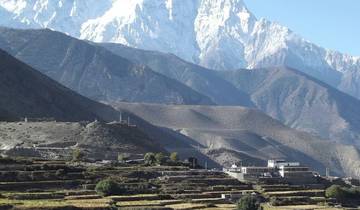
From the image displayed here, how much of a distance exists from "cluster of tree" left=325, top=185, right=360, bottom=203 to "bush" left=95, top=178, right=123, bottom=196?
32.8 meters

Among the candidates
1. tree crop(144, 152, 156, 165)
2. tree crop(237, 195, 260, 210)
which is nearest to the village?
tree crop(144, 152, 156, 165)

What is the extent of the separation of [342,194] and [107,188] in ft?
125

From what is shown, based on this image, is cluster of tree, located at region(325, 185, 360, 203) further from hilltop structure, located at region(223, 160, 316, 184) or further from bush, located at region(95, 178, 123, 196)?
bush, located at region(95, 178, 123, 196)

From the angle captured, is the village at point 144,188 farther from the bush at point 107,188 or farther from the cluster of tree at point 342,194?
the cluster of tree at point 342,194

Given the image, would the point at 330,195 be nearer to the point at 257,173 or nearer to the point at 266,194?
the point at 266,194

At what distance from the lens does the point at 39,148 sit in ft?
470

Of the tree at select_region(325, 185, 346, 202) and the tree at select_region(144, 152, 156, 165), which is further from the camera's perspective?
the tree at select_region(144, 152, 156, 165)

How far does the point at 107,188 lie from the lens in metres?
87.1

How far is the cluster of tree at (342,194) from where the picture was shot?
356 ft

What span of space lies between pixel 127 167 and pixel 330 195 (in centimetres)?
2791

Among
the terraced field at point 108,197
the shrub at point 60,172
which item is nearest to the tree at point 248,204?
the terraced field at point 108,197

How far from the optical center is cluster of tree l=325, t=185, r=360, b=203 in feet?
356

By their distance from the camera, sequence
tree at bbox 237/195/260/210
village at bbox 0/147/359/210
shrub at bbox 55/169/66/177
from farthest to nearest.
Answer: shrub at bbox 55/169/66/177 → tree at bbox 237/195/260/210 → village at bbox 0/147/359/210

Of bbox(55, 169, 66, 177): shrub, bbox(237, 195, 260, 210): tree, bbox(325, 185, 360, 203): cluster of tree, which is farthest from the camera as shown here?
bbox(325, 185, 360, 203): cluster of tree
